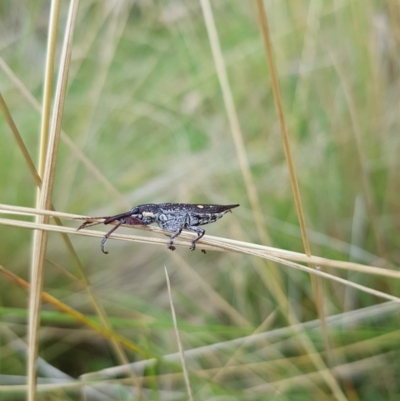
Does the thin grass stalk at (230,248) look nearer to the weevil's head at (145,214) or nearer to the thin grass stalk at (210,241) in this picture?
the thin grass stalk at (210,241)

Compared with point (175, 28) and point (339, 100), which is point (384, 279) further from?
point (175, 28)

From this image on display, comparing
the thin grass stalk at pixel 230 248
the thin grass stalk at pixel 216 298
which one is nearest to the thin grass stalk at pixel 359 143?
the thin grass stalk at pixel 216 298

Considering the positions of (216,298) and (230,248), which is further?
(216,298)

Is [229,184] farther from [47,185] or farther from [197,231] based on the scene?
[47,185]

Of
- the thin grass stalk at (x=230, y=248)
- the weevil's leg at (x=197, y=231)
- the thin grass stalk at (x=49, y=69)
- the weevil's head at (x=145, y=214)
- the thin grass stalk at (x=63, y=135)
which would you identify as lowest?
the thin grass stalk at (x=230, y=248)

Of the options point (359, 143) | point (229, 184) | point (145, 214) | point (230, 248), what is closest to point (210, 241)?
point (230, 248)
